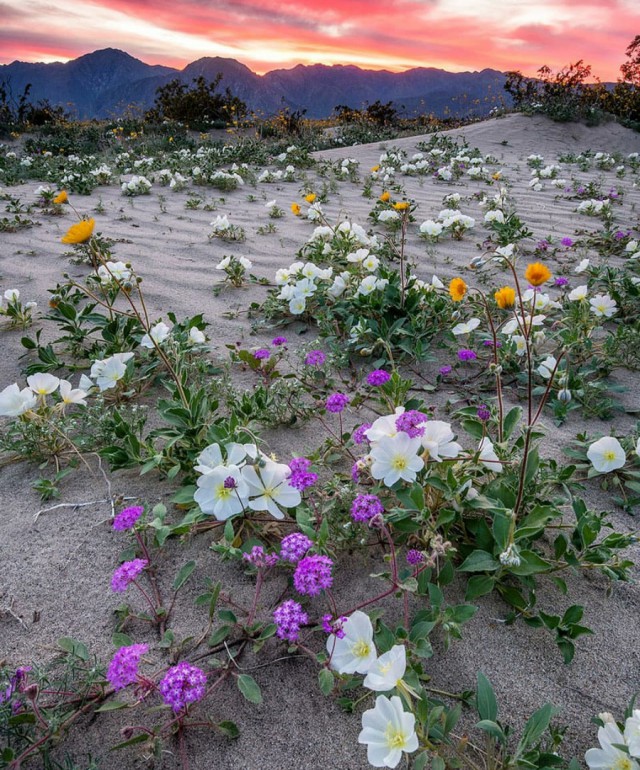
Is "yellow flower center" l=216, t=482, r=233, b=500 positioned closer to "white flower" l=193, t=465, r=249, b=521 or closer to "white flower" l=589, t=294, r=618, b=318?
"white flower" l=193, t=465, r=249, b=521

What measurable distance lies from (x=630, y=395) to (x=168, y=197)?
21.4 feet

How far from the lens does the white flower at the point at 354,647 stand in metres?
1.42

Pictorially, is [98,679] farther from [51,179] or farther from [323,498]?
[51,179]

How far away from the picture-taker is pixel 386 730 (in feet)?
4.07

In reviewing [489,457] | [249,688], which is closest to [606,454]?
[489,457]

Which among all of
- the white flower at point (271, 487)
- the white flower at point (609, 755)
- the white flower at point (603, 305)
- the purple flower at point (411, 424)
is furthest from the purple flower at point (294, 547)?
the white flower at point (603, 305)

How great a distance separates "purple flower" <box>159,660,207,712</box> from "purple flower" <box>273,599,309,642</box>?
0.25 m

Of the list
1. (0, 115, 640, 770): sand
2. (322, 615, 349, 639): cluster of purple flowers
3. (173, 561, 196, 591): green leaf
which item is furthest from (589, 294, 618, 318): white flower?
(173, 561, 196, 591): green leaf

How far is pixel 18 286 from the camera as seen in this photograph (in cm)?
427

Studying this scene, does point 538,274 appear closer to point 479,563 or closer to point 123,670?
point 479,563

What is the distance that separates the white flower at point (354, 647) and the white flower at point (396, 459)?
456mm

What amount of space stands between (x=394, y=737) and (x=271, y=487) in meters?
0.83

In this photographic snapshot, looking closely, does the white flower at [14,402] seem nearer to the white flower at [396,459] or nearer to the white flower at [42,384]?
the white flower at [42,384]

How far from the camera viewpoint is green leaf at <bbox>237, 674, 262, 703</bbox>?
57.1 inches
